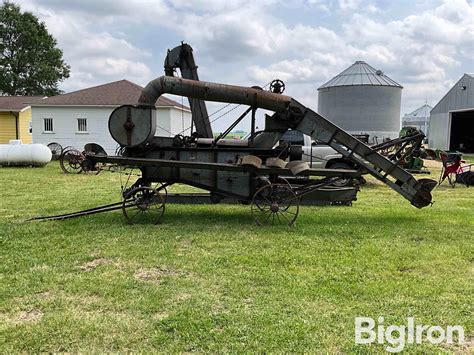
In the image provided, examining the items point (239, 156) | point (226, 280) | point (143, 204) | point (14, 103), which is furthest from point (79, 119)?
point (226, 280)

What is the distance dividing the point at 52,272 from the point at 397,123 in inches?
1185

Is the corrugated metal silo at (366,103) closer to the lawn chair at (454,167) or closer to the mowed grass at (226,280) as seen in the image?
the lawn chair at (454,167)

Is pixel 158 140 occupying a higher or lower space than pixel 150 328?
higher

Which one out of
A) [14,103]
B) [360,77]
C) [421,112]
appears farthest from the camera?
[421,112]

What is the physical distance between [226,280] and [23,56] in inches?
1729

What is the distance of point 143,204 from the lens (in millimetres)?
7777

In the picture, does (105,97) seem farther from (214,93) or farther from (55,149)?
(214,93)

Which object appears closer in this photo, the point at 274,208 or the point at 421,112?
the point at 274,208

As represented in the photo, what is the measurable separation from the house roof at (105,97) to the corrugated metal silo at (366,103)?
12722mm

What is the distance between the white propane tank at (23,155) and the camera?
19328 millimetres

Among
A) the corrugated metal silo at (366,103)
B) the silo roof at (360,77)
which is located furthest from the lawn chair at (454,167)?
the silo roof at (360,77)

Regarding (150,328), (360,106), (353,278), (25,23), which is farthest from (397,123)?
(25,23)

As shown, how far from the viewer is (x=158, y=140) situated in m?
8.01

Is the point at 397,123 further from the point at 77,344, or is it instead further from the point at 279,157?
the point at 77,344
